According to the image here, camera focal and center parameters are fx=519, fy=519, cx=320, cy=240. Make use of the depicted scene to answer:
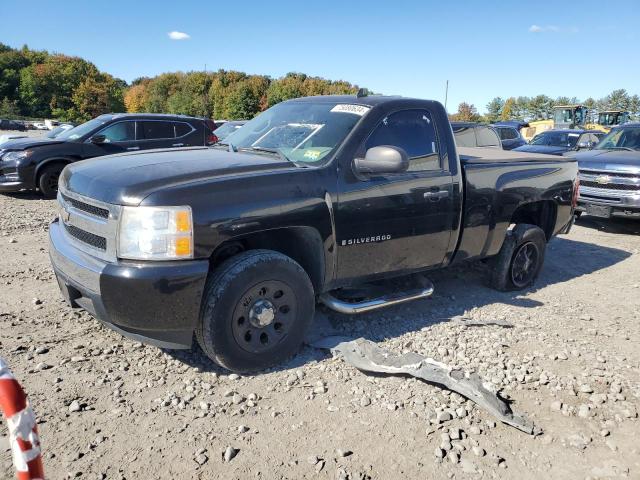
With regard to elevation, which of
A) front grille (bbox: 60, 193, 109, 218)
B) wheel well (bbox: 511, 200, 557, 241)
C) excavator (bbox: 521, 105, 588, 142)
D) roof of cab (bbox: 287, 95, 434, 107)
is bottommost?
wheel well (bbox: 511, 200, 557, 241)

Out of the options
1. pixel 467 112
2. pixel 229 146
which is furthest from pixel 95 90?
pixel 229 146

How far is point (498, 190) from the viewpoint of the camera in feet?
16.1

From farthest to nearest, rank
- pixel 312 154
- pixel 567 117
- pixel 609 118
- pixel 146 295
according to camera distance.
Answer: pixel 609 118 < pixel 567 117 < pixel 312 154 < pixel 146 295

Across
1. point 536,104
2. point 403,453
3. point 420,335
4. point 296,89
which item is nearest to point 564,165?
point 420,335

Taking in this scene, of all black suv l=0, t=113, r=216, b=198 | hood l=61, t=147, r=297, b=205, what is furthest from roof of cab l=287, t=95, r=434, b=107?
black suv l=0, t=113, r=216, b=198

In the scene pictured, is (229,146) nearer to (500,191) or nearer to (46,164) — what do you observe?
(500,191)

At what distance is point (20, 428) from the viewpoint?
1521mm

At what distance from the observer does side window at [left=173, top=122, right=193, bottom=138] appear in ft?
35.4

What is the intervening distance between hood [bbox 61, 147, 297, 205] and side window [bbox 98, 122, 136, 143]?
22.0ft

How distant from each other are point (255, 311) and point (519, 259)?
3.27 m

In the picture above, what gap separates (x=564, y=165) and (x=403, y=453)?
4135 millimetres

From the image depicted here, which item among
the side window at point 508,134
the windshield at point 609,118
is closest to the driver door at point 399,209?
the side window at point 508,134

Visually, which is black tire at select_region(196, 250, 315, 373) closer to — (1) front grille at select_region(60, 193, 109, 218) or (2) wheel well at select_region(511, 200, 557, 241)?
(1) front grille at select_region(60, 193, 109, 218)

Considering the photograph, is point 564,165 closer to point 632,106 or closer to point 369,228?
point 369,228
